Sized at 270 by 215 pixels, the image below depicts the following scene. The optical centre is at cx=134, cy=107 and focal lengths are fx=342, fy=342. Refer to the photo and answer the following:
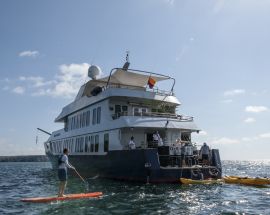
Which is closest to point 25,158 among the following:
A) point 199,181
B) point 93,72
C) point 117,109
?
point 93,72

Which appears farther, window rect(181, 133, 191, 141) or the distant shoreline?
the distant shoreline

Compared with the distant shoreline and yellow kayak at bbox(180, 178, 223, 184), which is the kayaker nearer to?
yellow kayak at bbox(180, 178, 223, 184)

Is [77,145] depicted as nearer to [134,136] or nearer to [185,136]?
[134,136]

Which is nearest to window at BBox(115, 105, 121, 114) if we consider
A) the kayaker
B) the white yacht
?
the white yacht

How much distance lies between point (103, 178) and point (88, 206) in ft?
33.8

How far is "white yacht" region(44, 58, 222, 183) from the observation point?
66.2 ft

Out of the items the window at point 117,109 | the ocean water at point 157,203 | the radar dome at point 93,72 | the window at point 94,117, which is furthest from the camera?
the radar dome at point 93,72

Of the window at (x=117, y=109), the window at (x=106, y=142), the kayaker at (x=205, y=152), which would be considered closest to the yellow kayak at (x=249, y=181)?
the kayaker at (x=205, y=152)

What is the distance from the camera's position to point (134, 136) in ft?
78.1

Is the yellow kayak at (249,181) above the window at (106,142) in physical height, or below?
below

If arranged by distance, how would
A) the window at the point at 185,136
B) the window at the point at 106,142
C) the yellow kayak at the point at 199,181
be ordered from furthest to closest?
the window at the point at 185,136 → the window at the point at 106,142 → the yellow kayak at the point at 199,181

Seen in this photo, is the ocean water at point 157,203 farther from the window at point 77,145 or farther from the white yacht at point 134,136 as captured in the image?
the window at point 77,145

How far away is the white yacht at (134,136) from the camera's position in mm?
20172

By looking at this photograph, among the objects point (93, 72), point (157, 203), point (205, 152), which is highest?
point (93, 72)
